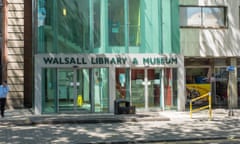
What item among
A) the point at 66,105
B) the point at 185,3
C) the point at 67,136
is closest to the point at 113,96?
the point at 66,105

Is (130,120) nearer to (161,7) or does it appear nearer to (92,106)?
(92,106)

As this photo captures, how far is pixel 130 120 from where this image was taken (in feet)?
61.9

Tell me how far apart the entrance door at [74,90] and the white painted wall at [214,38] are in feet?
20.3

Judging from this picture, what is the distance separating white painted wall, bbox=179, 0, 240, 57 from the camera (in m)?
23.8

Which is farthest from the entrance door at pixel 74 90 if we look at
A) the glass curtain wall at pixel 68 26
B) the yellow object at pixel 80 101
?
the glass curtain wall at pixel 68 26

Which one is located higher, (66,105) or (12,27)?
(12,27)

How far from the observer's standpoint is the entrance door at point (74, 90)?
2216cm

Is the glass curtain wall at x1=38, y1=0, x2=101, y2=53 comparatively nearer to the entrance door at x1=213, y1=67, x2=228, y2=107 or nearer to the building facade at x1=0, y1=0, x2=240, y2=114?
the building facade at x1=0, y1=0, x2=240, y2=114

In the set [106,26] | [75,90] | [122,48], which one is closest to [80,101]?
[75,90]

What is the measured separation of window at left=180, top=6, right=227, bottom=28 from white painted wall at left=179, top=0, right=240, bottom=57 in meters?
0.26

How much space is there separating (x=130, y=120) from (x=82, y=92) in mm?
4502

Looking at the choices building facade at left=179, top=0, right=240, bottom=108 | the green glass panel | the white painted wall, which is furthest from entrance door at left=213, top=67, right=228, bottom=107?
the green glass panel

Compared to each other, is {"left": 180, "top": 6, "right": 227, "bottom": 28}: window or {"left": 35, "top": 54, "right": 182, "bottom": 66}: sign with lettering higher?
{"left": 180, "top": 6, "right": 227, "bottom": 28}: window

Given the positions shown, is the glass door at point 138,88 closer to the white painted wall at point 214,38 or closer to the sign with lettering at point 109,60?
the sign with lettering at point 109,60
